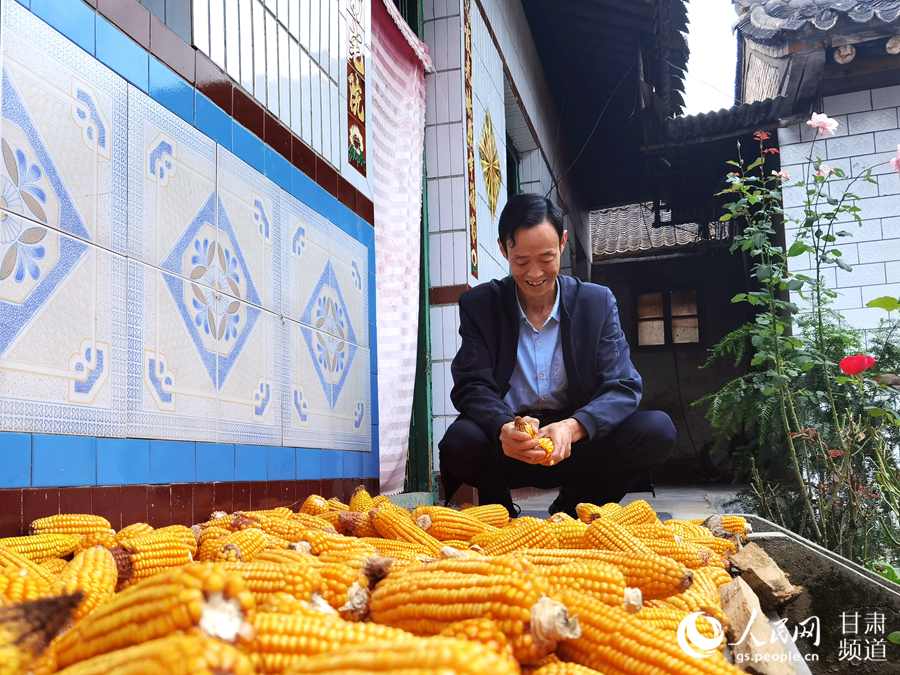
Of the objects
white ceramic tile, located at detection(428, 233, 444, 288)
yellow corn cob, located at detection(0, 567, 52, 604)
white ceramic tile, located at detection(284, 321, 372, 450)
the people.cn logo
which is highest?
white ceramic tile, located at detection(428, 233, 444, 288)

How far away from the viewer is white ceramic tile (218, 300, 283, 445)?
2.82 metres

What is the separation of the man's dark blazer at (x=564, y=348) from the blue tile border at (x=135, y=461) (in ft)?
2.99

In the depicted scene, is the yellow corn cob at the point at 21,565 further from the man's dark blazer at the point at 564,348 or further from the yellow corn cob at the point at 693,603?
the man's dark blazer at the point at 564,348

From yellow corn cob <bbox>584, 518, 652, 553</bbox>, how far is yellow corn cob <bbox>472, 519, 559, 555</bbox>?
113mm

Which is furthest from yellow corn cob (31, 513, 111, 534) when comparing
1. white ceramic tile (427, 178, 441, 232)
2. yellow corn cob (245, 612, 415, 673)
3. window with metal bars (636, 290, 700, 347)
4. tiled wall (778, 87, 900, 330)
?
window with metal bars (636, 290, 700, 347)

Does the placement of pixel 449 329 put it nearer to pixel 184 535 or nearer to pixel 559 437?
pixel 559 437

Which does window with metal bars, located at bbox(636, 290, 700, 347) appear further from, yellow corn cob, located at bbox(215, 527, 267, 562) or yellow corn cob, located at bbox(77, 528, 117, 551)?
yellow corn cob, located at bbox(77, 528, 117, 551)

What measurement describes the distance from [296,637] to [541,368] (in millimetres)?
3122

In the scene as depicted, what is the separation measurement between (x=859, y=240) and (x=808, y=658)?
6788 mm

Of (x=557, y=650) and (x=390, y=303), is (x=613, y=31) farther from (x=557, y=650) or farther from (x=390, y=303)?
(x=557, y=650)

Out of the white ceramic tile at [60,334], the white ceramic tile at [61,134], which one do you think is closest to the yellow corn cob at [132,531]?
A: the white ceramic tile at [60,334]

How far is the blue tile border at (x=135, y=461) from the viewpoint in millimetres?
1940

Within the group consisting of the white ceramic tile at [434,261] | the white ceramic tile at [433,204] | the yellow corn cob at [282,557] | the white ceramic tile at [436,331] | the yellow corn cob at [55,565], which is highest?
the white ceramic tile at [433,204]

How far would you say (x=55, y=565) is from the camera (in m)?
1.71
